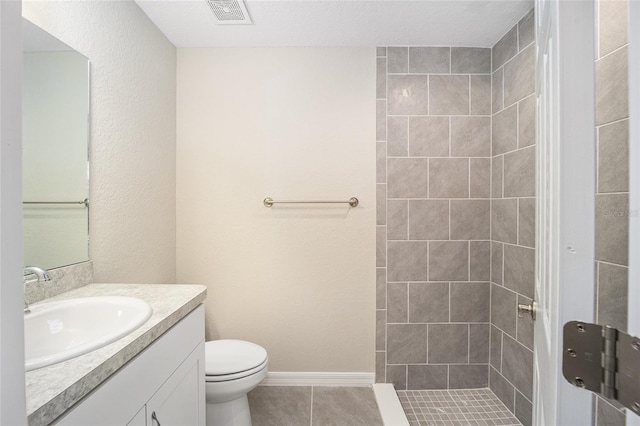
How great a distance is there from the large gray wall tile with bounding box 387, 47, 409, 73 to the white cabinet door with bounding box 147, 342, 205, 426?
199cm

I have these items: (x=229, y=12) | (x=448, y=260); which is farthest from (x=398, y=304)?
(x=229, y=12)

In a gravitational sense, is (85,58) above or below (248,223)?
above

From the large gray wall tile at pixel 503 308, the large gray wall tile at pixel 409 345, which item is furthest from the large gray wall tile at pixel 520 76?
the large gray wall tile at pixel 409 345

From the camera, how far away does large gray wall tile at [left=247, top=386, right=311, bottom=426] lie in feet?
6.06

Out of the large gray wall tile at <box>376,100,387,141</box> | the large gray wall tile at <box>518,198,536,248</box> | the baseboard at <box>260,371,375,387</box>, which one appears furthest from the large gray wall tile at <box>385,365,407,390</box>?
the large gray wall tile at <box>376,100,387,141</box>

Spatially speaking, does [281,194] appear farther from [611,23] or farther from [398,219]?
[611,23]

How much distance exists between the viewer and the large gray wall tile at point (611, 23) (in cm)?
30

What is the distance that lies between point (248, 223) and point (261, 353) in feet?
2.73

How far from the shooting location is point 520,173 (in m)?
1.82

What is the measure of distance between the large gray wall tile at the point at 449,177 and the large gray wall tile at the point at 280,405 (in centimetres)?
156

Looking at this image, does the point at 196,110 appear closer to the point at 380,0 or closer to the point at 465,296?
the point at 380,0

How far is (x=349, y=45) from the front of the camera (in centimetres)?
213

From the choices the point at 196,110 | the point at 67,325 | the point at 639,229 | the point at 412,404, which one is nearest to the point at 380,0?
the point at 196,110

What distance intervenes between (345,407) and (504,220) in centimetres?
150
